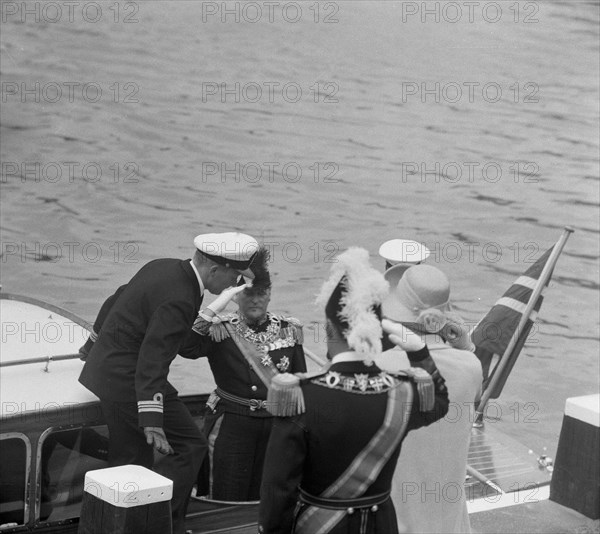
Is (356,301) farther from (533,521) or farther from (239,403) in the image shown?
(533,521)

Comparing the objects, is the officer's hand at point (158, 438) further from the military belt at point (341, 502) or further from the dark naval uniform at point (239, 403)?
the military belt at point (341, 502)

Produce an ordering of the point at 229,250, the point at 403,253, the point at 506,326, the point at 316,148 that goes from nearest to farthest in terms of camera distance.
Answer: the point at 229,250 → the point at 403,253 → the point at 506,326 → the point at 316,148

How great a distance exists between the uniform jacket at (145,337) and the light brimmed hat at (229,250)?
138mm

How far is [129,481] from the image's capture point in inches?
187

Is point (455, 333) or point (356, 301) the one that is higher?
point (356, 301)

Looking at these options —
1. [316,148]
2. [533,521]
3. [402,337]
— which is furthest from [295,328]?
[316,148]

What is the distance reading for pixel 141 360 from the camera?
502cm

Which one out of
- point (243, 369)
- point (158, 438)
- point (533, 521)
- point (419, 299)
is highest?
point (419, 299)

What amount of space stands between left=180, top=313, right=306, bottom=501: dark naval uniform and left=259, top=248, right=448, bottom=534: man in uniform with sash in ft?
5.72

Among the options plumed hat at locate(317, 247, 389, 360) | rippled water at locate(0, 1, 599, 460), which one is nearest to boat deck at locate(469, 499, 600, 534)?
plumed hat at locate(317, 247, 389, 360)

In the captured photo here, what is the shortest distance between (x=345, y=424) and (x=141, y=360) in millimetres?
1610

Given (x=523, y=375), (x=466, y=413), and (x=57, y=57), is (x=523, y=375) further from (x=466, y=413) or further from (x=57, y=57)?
(x=57, y=57)

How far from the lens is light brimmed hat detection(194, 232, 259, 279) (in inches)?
205

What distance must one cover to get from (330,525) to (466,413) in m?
0.87
